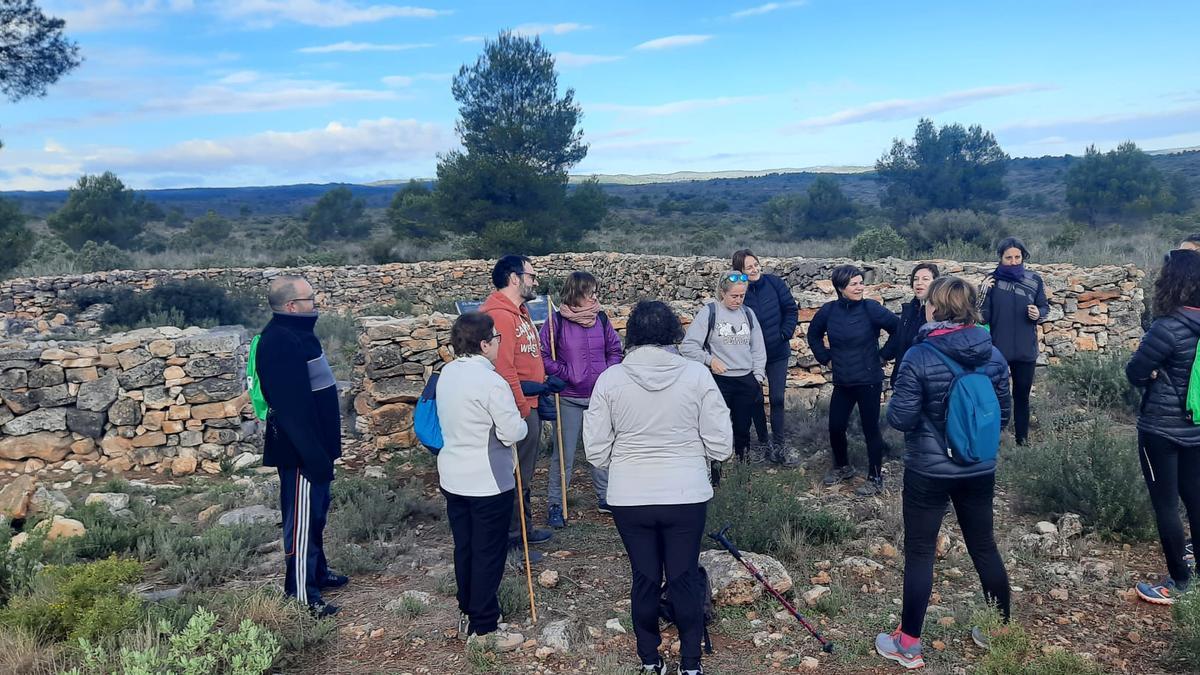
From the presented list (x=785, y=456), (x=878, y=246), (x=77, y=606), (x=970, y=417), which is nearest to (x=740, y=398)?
(x=785, y=456)

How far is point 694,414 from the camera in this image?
3178mm

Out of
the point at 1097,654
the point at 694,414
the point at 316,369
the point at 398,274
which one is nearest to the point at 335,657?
the point at 316,369

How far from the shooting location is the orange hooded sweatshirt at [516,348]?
448cm

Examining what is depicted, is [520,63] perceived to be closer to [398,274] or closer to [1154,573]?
[398,274]

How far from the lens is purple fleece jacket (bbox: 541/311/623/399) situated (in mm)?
5086

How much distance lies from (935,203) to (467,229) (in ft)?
69.5

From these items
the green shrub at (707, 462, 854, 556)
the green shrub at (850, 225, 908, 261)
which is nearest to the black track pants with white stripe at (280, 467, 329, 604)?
the green shrub at (707, 462, 854, 556)

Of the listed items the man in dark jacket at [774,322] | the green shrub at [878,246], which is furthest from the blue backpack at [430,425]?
the green shrub at [878,246]

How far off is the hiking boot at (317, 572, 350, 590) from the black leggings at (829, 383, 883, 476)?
3663 mm

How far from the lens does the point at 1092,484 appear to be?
16.0 feet

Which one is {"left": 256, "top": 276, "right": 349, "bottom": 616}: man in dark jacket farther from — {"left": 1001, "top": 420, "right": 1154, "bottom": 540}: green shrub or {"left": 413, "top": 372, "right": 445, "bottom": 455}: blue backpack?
{"left": 1001, "top": 420, "right": 1154, "bottom": 540}: green shrub

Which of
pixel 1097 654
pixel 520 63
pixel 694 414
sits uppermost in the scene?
pixel 520 63

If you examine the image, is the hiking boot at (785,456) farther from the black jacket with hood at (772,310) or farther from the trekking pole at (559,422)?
the trekking pole at (559,422)

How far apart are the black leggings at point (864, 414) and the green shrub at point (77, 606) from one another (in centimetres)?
466
